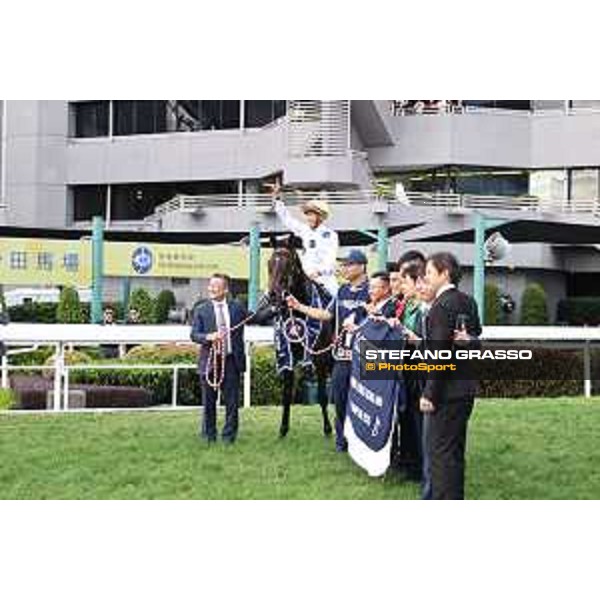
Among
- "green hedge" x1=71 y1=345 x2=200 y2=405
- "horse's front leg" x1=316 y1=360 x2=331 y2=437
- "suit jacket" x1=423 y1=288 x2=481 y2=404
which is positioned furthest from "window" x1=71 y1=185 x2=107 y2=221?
"suit jacket" x1=423 y1=288 x2=481 y2=404

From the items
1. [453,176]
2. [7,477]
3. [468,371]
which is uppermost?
[453,176]

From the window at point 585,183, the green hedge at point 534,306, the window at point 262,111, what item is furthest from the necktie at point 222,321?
the window at point 585,183

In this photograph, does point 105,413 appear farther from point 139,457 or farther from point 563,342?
point 563,342

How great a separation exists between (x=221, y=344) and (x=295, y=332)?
40cm

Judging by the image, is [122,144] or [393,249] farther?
[122,144]

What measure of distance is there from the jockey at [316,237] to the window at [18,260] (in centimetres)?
132

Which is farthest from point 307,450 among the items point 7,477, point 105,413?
point 7,477

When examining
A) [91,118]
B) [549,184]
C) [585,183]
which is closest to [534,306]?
[585,183]

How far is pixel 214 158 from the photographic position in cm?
669

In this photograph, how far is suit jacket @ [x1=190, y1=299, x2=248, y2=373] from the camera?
242 inches

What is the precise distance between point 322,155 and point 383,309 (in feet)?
3.61

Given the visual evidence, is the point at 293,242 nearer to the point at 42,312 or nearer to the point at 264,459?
the point at 264,459

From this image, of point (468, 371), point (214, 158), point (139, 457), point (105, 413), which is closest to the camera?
point (468, 371)

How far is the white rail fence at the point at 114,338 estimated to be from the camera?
581cm
